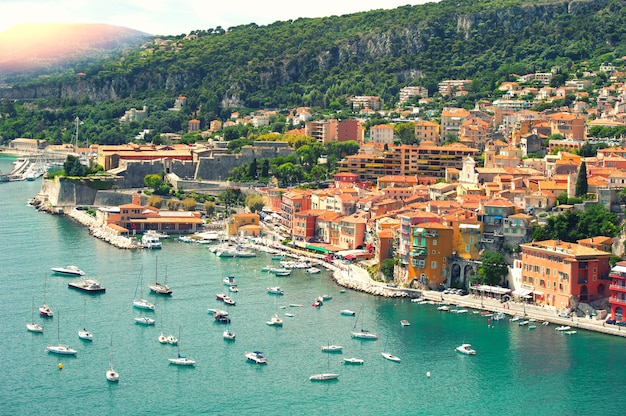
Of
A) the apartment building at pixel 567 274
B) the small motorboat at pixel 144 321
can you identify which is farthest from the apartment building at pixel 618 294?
the small motorboat at pixel 144 321

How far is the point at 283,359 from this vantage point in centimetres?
2225

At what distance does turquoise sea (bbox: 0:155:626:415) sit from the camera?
65.7ft

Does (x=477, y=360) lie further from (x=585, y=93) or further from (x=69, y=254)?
(x=585, y=93)

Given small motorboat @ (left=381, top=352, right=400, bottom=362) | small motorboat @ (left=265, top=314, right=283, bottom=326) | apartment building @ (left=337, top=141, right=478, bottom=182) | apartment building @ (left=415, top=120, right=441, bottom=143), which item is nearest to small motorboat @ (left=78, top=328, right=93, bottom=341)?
small motorboat @ (left=265, top=314, right=283, bottom=326)

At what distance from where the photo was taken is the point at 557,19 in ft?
200

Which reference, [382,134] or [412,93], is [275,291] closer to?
[382,134]

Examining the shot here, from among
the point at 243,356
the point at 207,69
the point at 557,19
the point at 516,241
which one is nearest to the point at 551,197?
the point at 516,241

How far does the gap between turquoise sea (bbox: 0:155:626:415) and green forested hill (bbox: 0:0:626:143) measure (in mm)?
28595

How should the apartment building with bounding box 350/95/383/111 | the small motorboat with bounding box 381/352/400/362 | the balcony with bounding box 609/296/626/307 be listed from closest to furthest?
1. the small motorboat with bounding box 381/352/400/362
2. the balcony with bounding box 609/296/626/307
3. the apartment building with bounding box 350/95/383/111

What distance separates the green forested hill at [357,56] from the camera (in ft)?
188

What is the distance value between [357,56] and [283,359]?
147 ft

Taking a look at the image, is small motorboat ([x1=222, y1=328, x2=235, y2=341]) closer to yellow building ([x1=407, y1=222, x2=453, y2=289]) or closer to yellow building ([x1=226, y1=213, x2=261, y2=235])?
yellow building ([x1=407, y1=222, x2=453, y2=289])

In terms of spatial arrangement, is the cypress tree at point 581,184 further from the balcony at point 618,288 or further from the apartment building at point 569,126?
the apartment building at point 569,126

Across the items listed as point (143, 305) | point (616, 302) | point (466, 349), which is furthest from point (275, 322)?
point (616, 302)
